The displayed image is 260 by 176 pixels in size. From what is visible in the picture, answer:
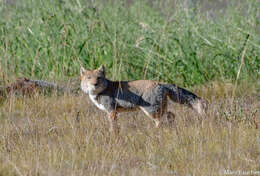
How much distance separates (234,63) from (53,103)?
3062 millimetres

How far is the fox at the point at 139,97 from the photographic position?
6316 mm

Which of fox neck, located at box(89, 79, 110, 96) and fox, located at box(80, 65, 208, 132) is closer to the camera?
fox, located at box(80, 65, 208, 132)

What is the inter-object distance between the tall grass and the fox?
1806 mm

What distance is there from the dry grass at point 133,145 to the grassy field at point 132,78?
0.01 meters

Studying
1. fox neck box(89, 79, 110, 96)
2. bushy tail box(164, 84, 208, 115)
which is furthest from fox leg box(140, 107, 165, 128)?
fox neck box(89, 79, 110, 96)

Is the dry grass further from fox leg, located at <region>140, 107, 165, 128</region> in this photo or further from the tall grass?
the tall grass

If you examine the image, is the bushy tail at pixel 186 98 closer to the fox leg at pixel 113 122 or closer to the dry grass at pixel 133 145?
the dry grass at pixel 133 145

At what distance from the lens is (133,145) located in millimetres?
5516

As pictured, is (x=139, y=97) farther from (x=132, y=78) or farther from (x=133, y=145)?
(x=132, y=78)

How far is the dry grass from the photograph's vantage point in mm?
4750

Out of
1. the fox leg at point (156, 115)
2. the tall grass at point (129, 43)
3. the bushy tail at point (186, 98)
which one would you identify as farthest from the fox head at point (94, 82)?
the tall grass at point (129, 43)

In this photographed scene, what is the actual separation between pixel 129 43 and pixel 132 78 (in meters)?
0.75

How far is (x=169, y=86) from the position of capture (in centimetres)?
648

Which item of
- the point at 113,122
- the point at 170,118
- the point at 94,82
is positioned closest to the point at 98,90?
the point at 94,82
